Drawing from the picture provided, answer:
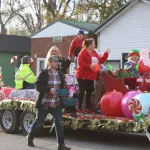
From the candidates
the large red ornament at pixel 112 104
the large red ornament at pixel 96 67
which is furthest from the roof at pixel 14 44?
the large red ornament at pixel 112 104

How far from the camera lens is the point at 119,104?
7945 mm

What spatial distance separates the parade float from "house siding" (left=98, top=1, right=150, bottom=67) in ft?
43.0

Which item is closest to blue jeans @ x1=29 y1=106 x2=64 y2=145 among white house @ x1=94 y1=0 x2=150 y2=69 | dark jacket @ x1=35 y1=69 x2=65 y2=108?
dark jacket @ x1=35 y1=69 x2=65 y2=108

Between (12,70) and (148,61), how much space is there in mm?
25686

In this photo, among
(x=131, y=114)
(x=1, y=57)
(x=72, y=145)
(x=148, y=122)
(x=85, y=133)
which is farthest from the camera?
(x=1, y=57)

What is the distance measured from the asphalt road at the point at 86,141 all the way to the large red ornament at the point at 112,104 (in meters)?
0.69

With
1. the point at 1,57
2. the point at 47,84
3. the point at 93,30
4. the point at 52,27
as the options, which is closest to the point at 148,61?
the point at 47,84

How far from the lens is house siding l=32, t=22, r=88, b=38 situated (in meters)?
27.1

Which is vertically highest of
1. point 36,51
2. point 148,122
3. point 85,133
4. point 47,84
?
point 36,51

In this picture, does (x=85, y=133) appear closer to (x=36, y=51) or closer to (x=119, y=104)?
(x=119, y=104)

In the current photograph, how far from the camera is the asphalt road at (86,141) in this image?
788cm

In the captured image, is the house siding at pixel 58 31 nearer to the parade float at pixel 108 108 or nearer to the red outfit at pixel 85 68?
the parade float at pixel 108 108

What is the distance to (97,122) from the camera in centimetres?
793

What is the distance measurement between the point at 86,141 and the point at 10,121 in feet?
7.13
